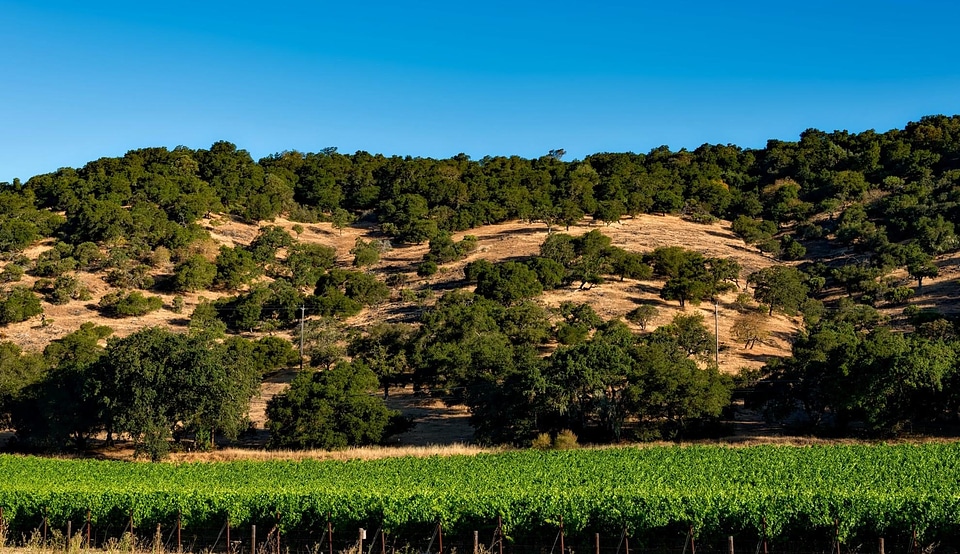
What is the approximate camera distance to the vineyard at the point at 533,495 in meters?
28.7

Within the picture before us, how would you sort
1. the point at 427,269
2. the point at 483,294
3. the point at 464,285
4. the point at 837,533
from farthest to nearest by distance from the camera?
the point at 427,269, the point at 464,285, the point at 483,294, the point at 837,533

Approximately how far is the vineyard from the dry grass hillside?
1881 cm

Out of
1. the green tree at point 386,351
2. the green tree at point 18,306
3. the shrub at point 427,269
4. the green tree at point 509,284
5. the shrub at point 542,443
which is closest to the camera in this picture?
the shrub at point 542,443

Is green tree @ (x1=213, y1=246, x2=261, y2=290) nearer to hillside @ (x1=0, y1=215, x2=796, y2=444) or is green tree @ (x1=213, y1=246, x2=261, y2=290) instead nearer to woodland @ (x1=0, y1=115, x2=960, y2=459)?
woodland @ (x1=0, y1=115, x2=960, y2=459)

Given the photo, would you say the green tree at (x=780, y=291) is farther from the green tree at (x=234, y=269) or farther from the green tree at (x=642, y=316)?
the green tree at (x=234, y=269)

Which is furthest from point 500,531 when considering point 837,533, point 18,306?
point 18,306

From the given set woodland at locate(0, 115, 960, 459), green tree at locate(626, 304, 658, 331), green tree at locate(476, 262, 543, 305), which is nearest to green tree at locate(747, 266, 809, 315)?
woodland at locate(0, 115, 960, 459)

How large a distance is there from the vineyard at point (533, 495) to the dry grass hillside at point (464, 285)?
61.7 ft

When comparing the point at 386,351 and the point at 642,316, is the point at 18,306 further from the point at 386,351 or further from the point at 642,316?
the point at 642,316

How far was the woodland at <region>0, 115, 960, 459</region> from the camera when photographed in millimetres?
57594

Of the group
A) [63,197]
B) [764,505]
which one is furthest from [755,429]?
[63,197]

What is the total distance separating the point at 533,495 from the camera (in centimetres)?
3181

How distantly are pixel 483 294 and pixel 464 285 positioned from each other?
681 centimetres

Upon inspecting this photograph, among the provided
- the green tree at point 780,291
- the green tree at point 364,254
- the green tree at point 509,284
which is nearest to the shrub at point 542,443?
the green tree at point 509,284
